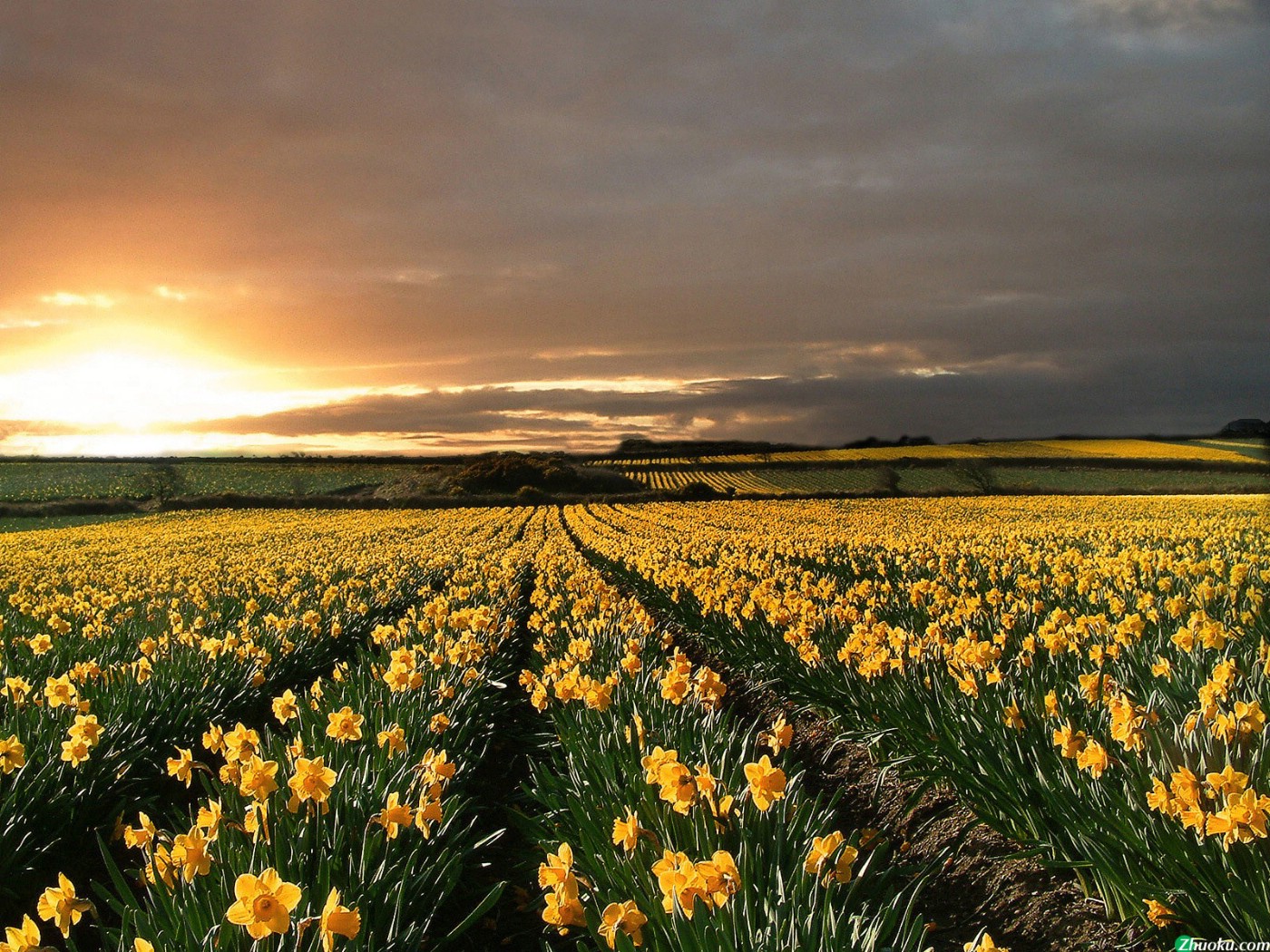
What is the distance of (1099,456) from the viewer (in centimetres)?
6800

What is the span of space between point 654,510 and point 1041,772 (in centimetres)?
3816

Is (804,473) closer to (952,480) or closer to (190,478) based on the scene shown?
(952,480)

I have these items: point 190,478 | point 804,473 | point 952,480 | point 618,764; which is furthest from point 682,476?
point 618,764

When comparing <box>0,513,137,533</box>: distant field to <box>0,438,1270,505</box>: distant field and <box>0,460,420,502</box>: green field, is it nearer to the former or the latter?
<box>0,438,1270,505</box>: distant field

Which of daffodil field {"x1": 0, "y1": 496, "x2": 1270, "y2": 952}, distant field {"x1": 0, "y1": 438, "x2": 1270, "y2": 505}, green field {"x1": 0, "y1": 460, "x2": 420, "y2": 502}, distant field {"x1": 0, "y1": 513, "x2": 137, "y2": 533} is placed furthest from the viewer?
green field {"x1": 0, "y1": 460, "x2": 420, "y2": 502}

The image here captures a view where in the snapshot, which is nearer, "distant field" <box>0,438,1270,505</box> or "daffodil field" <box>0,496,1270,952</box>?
"daffodil field" <box>0,496,1270,952</box>

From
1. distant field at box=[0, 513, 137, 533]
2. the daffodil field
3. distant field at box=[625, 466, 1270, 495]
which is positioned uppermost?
the daffodil field

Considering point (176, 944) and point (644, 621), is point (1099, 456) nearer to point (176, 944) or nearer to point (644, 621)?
point (644, 621)

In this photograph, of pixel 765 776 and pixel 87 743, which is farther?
pixel 87 743

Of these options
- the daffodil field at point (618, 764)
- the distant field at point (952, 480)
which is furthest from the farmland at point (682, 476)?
the daffodil field at point (618, 764)

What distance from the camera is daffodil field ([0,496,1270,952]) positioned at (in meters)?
2.85

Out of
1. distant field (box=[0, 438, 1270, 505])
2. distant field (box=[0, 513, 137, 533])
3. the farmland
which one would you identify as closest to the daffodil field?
distant field (box=[0, 513, 137, 533])

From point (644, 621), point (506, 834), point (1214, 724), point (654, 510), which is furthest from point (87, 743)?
point (654, 510)

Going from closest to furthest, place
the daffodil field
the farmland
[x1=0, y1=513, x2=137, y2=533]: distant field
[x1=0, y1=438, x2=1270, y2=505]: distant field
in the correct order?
the daffodil field < [x1=0, y1=513, x2=137, y2=533]: distant field < the farmland < [x1=0, y1=438, x2=1270, y2=505]: distant field
